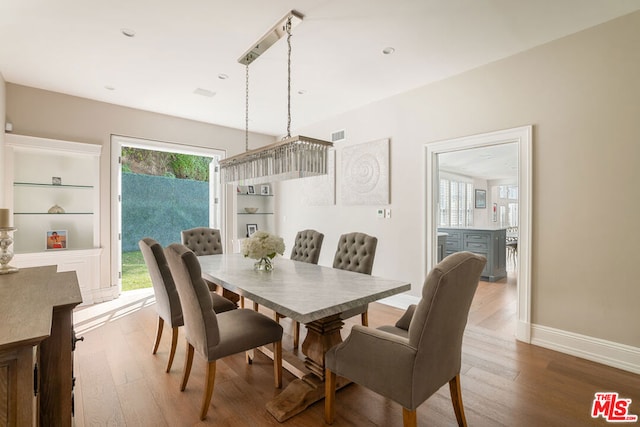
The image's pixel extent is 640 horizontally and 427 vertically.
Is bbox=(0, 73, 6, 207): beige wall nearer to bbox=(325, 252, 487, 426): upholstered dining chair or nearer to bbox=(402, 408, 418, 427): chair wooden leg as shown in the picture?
bbox=(325, 252, 487, 426): upholstered dining chair

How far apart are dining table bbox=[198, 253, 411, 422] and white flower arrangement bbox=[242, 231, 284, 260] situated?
0.54ft

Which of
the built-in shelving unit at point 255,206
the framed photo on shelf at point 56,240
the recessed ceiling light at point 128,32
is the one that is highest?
the recessed ceiling light at point 128,32

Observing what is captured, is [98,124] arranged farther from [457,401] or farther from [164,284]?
[457,401]

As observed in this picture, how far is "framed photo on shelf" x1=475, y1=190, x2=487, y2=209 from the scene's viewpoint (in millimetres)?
9820

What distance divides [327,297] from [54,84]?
4.17m

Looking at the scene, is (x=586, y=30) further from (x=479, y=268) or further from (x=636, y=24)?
(x=479, y=268)

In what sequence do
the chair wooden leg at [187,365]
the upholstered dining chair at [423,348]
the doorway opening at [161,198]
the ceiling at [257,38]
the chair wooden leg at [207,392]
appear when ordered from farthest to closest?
the doorway opening at [161,198], the ceiling at [257,38], the chair wooden leg at [187,365], the chair wooden leg at [207,392], the upholstered dining chair at [423,348]

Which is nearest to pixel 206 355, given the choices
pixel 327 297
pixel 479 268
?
pixel 327 297

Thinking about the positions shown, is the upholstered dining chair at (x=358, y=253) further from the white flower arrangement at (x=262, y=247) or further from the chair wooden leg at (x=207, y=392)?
the chair wooden leg at (x=207, y=392)

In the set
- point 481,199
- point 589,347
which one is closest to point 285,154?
point 589,347

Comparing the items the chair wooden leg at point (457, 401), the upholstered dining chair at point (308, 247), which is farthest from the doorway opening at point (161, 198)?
the chair wooden leg at point (457, 401)

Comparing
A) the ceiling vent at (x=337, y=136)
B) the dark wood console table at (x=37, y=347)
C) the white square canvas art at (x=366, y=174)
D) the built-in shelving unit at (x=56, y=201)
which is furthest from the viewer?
the ceiling vent at (x=337, y=136)

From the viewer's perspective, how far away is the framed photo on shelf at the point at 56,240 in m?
3.89

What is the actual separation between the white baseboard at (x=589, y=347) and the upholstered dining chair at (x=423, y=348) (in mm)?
1669
